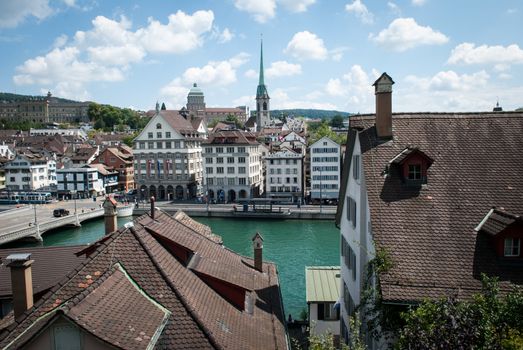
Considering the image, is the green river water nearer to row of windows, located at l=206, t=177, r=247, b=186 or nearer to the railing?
the railing

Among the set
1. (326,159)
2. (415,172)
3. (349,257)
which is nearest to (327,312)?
(349,257)

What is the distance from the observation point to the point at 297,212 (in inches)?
3000

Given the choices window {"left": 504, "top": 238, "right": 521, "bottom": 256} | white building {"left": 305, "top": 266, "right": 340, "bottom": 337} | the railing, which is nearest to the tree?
window {"left": 504, "top": 238, "right": 521, "bottom": 256}

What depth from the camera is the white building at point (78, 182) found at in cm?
10100

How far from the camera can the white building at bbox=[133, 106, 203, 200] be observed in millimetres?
95938

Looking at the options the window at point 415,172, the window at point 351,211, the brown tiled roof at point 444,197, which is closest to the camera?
the brown tiled roof at point 444,197

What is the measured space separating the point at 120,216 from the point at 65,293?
7261 centimetres

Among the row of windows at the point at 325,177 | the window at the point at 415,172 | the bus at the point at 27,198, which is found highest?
the window at the point at 415,172

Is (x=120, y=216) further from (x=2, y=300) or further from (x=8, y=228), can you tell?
(x=2, y=300)

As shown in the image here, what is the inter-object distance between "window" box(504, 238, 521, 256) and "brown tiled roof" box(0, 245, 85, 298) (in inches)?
590

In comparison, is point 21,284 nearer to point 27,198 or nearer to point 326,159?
point 326,159

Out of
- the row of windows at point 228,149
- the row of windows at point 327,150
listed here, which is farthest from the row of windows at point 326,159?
the row of windows at point 228,149

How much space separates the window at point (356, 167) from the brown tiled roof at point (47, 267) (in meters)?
11.5

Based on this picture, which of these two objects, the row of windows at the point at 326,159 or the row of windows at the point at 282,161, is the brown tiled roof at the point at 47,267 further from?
the row of windows at the point at 282,161
